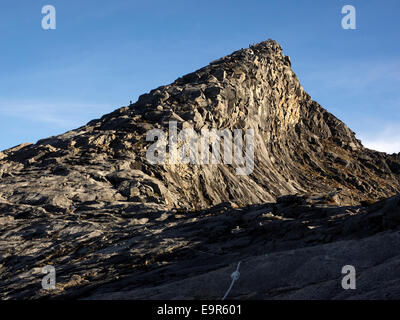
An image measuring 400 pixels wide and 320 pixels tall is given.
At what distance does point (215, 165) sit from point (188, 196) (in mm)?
9837

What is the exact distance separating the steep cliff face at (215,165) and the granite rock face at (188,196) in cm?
22

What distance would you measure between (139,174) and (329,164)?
50.7m

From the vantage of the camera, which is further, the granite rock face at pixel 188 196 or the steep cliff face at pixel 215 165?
the steep cliff face at pixel 215 165

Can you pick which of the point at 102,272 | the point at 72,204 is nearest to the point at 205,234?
the point at 102,272

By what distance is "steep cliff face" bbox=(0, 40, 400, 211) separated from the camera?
1829 inches

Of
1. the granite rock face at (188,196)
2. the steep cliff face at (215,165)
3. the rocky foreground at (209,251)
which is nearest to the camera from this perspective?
the rocky foreground at (209,251)

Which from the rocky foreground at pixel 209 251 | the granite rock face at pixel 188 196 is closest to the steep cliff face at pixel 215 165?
the granite rock face at pixel 188 196

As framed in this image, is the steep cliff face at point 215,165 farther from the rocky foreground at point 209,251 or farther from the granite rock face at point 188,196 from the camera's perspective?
the rocky foreground at point 209,251

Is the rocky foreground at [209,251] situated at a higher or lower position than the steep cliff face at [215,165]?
lower

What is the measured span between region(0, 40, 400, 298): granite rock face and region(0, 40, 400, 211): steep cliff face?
0.22 m

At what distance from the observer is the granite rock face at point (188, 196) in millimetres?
23469

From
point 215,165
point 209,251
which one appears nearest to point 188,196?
point 215,165

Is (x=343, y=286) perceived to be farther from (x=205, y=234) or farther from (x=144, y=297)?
(x=205, y=234)

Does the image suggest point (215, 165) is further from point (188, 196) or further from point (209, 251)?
point (209, 251)
